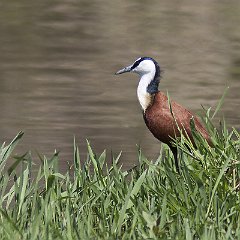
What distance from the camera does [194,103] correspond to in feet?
35.7

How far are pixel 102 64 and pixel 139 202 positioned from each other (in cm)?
798

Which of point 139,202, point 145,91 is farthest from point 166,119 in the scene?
point 139,202

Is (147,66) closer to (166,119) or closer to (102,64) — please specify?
(166,119)

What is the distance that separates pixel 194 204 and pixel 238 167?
29 cm

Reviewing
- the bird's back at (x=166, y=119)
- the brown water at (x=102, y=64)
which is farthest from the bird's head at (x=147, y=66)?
the brown water at (x=102, y=64)

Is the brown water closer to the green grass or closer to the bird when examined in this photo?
the bird

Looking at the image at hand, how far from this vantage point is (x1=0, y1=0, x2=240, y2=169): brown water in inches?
379

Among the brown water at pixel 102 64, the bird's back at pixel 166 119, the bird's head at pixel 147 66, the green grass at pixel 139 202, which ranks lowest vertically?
the brown water at pixel 102 64

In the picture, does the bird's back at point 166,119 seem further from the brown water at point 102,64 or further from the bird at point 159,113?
the brown water at point 102,64

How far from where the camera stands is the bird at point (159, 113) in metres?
6.91

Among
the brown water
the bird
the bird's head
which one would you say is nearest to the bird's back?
the bird

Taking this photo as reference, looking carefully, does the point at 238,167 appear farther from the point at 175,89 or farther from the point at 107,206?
the point at 175,89

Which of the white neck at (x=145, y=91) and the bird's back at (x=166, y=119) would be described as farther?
the white neck at (x=145, y=91)

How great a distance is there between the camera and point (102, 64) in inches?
522
